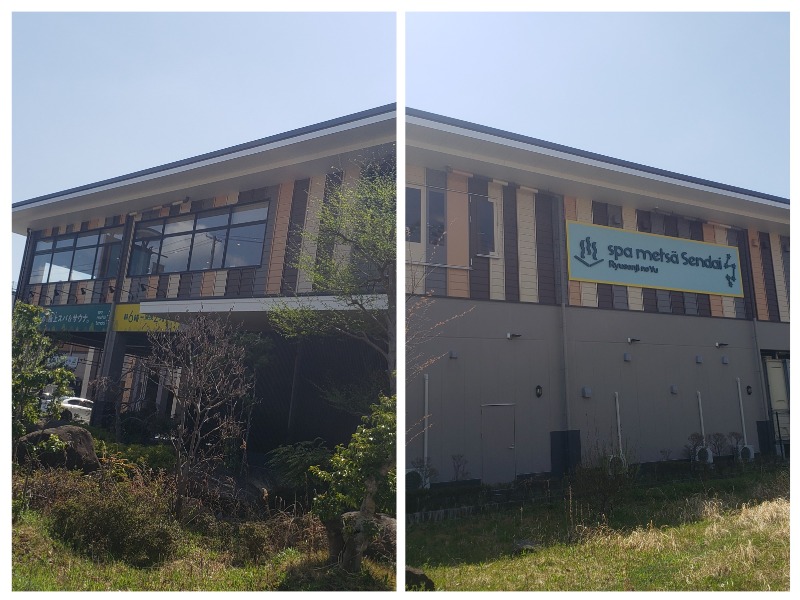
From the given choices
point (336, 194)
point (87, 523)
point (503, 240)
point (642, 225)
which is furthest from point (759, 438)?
point (87, 523)

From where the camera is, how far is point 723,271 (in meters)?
6.10

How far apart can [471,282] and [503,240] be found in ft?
2.14

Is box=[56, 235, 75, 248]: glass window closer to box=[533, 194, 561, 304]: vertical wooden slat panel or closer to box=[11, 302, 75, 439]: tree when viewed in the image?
box=[11, 302, 75, 439]: tree

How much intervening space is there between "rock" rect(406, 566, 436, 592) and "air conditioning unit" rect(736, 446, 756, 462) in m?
5.01

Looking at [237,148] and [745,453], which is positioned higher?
[237,148]

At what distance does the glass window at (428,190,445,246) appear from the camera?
5112 mm

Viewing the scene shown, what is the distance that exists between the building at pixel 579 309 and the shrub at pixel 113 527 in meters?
2.35

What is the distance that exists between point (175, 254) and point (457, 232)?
286 cm

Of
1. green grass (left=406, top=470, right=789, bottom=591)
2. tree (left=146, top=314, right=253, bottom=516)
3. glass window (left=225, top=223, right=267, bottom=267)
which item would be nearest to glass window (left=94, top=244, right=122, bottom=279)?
tree (left=146, top=314, right=253, bottom=516)

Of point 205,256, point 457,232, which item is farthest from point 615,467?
point 205,256

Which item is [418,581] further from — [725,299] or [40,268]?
[725,299]

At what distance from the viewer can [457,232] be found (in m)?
5.37

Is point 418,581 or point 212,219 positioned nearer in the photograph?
point 418,581
